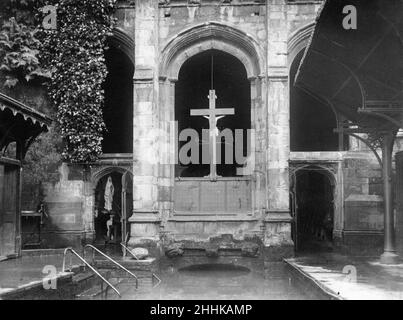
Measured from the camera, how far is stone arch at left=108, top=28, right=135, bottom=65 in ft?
49.9

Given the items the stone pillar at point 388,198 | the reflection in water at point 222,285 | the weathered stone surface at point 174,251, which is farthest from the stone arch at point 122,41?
the stone pillar at point 388,198

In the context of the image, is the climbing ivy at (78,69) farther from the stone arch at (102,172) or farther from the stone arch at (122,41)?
the stone arch at (102,172)

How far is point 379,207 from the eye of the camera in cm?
1445

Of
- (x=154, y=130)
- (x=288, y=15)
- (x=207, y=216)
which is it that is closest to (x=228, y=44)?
(x=288, y=15)

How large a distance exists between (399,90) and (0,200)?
883 cm

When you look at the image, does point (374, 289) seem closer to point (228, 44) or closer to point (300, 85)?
point (300, 85)

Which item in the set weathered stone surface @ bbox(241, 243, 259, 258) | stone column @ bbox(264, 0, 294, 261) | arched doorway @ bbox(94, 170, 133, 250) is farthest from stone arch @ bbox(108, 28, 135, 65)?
weathered stone surface @ bbox(241, 243, 259, 258)

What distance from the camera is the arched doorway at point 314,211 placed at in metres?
16.3

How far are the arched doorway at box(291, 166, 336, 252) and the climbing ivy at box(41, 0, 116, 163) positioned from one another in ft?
22.3

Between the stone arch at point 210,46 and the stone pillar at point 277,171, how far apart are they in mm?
910

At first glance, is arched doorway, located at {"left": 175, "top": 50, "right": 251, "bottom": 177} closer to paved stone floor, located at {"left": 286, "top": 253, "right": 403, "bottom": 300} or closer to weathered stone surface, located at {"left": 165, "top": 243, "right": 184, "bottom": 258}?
weathered stone surface, located at {"left": 165, "top": 243, "right": 184, "bottom": 258}

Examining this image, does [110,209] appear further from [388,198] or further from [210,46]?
[388,198]

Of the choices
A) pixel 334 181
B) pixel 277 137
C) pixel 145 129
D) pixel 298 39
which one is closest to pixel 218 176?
pixel 277 137

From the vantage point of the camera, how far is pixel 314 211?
18.5 m
